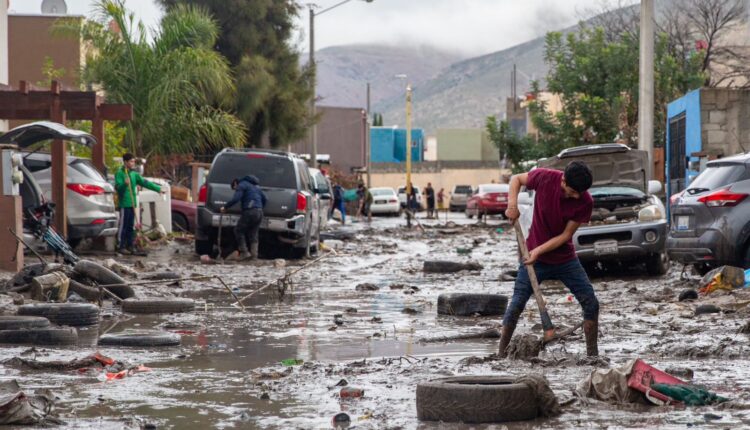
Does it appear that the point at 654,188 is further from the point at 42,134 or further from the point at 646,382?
the point at 646,382

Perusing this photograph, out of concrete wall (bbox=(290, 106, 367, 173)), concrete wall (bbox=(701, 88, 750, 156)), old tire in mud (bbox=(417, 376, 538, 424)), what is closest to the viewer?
old tire in mud (bbox=(417, 376, 538, 424))

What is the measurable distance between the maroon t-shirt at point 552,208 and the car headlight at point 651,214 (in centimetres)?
922

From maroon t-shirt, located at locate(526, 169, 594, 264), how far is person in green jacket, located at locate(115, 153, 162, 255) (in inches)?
554

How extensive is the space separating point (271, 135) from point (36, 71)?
949cm

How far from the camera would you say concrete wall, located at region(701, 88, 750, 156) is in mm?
25172

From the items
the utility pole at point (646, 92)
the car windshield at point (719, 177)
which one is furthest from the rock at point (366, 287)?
the utility pole at point (646, 92)

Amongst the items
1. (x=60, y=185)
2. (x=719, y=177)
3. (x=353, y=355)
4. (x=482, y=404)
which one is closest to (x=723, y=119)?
(x=719, y=177)

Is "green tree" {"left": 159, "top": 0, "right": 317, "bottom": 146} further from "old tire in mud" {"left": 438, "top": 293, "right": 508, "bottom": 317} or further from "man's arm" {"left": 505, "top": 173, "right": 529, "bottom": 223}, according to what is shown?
"man's arm" {"left": 505, "top": 173, "right": 529, "bottom": 223}

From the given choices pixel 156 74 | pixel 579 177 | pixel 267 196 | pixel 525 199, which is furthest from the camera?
pixel 156 74

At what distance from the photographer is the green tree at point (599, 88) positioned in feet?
127

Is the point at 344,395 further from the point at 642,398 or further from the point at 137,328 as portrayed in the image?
the point at 137,328

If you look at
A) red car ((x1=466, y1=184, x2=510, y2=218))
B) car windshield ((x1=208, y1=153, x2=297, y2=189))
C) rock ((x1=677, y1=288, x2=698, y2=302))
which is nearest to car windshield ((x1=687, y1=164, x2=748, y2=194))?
rock ((x1=677, y1=288, x2=698, y2=302))

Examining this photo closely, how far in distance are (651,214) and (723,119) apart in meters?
7.77

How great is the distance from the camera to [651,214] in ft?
60.2
